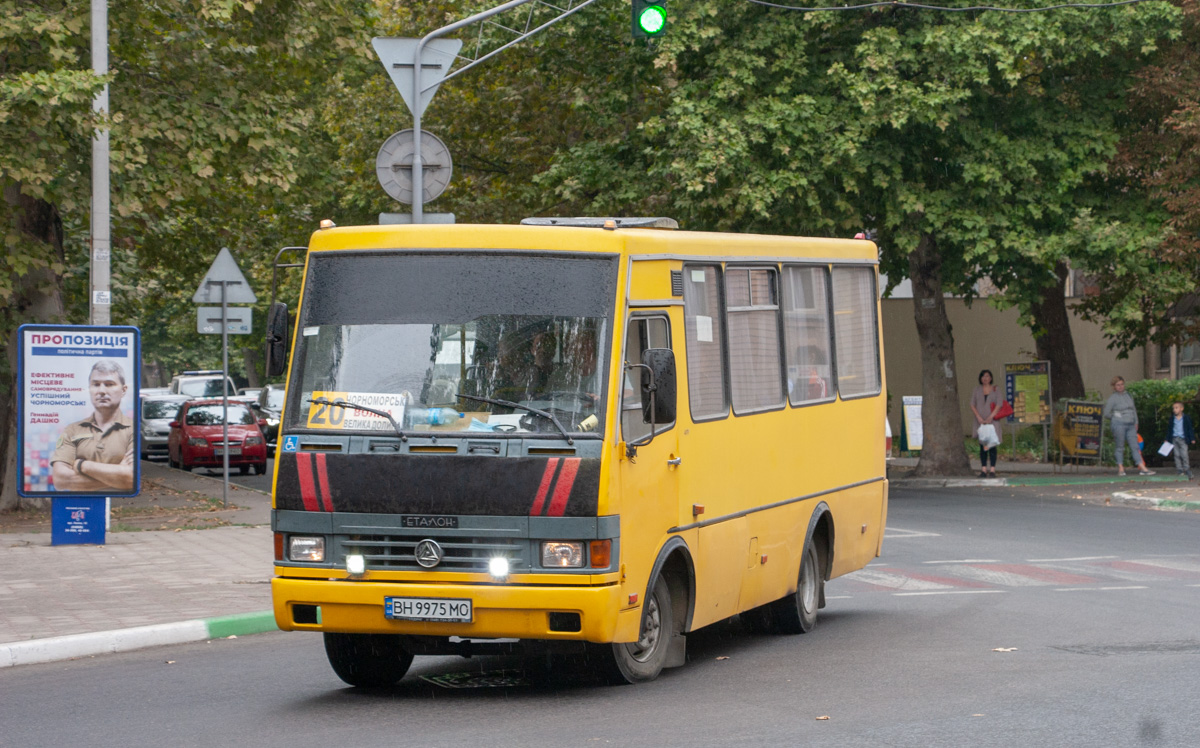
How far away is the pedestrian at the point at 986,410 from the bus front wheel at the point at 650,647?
20.6m

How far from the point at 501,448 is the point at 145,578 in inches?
276

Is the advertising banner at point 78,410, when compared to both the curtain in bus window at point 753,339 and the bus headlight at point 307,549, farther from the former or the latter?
the bus headlight at point 307,549

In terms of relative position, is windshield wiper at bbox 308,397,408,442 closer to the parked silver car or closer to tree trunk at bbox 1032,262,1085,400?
tree trunk at bbox 1032,262,1085,400

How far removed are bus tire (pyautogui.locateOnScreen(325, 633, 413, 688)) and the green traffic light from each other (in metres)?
8.76

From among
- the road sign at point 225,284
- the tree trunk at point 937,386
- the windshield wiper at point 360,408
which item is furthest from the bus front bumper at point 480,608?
the tree trunk at point 937,386

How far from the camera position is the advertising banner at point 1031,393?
30219 millimetres

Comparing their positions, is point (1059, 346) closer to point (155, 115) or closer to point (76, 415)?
point (155, 115)

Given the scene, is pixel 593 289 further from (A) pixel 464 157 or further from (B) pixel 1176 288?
(A) pixel 464 157

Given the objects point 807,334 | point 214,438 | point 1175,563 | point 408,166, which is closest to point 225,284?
point 408,166

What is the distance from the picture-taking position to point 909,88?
25.1m

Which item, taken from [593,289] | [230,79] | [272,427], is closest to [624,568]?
[593,289]

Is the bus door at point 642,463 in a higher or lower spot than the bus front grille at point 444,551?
higher

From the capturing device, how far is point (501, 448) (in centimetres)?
835

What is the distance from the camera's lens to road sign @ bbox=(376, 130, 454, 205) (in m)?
16.1
